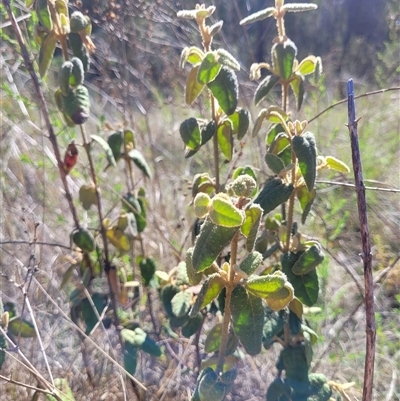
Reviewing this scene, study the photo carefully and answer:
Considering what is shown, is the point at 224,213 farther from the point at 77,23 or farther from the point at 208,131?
the point at 77,23

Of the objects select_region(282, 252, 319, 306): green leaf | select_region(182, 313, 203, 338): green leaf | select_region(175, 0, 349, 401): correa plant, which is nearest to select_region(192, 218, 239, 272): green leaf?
select_region(175, 0, 349, 401): correa plant

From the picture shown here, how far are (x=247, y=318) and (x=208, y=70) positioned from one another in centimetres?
52

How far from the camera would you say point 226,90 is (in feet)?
3.47

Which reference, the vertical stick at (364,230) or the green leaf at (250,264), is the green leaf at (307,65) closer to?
the vertical stick at (364,230)

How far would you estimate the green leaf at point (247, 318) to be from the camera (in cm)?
84

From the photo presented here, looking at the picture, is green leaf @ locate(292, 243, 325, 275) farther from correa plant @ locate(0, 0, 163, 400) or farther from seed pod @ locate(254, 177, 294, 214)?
correa plant @ locate(0, 0, 163, 400)

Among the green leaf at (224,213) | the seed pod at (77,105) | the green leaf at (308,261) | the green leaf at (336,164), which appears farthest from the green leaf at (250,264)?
the seed pod at (77,105)

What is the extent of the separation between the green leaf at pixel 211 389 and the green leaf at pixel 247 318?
108 mm

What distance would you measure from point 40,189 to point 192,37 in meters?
1.31

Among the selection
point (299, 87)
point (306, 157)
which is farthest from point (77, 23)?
point (306, 157)

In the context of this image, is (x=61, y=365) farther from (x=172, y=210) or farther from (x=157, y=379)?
(x=172, y=210)

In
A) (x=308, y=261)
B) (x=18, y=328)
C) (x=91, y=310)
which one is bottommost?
(x=18, y=328)

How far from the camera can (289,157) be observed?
44.7 inches

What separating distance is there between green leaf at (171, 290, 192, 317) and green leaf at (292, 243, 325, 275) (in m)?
0.30
